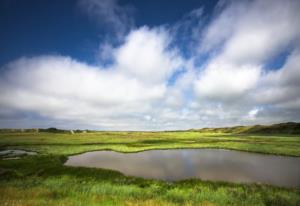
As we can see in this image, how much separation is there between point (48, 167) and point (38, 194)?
1860 cm

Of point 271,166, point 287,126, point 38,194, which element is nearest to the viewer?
point 38,194

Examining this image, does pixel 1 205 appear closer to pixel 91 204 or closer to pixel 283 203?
pixel 91 204

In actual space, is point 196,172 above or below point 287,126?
below

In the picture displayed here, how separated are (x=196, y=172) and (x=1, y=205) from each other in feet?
81.5

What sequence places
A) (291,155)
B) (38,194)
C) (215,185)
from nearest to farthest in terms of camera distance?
1. (38,194)
2. (215,185)
3. (291,155)

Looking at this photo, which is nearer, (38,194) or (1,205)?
(1,205)

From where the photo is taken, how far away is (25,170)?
28.0 meters

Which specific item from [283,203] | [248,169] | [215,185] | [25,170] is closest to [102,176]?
[25,170]

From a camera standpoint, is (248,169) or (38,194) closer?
(38,194)

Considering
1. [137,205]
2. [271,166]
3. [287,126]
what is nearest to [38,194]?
[137,205]

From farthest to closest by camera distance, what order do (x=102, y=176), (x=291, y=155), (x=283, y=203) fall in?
(x=291, y=155)
(x=102, y=176)
(x=283, y=203)

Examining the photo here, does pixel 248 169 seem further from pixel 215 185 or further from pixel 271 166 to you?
pixel 215 185

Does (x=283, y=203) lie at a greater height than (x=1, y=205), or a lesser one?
lesser

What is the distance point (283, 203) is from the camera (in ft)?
47.6
